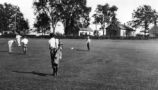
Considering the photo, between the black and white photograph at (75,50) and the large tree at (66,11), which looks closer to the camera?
the black and white photograph at (75,50)

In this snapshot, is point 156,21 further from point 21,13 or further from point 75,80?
point 75,80

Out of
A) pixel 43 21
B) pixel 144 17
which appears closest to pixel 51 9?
pixel 43 21

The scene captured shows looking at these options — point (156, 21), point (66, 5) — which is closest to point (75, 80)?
point (66, 5)

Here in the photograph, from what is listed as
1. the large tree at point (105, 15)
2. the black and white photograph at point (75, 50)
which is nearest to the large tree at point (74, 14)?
the black and white photograph at point (75, 50)

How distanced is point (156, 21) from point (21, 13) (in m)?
60.3

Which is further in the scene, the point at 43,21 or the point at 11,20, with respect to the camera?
the point at 11,20

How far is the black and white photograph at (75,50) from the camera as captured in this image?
11.4 meters

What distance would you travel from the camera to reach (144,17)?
125 meters

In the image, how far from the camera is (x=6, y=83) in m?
10.5

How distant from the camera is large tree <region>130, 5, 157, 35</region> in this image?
12406 centimetres

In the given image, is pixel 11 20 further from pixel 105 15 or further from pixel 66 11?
pixel 66 11

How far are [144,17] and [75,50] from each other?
317 ft

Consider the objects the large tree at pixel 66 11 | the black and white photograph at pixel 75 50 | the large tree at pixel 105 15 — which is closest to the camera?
the black and white photograph at pixel 75 50

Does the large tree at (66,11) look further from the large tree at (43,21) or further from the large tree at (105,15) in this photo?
the large tree at (105,15)
